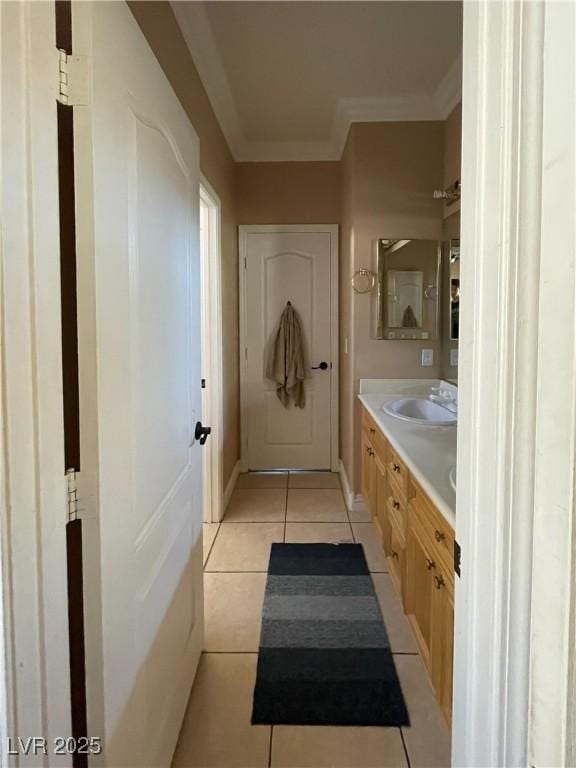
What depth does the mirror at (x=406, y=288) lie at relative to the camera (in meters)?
3.12

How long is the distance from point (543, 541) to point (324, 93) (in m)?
3.19

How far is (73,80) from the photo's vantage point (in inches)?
34.3

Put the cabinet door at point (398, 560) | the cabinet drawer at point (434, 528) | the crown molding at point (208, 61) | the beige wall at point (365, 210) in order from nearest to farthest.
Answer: the cabinet drawer at point (434, 528) < the cabinet door at point (398, 560) < the crown molding at point (208, 61) < the beige wall at point (365, 210)

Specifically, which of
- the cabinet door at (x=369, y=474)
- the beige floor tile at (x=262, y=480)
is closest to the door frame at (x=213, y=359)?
the beige floor tile at (x=262, y=480)

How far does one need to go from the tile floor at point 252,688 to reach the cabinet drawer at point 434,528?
2.08 feet

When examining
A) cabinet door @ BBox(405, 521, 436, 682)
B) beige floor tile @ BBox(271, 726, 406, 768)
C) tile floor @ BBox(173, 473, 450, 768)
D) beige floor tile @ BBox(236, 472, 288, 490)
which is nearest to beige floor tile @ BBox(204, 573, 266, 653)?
tile floor @ BBox(173, 473, 450, 768)

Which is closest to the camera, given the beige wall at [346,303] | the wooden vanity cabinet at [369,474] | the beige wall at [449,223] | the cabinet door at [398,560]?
the cabinet door at [398,560]

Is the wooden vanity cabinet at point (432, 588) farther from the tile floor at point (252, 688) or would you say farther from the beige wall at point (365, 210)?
the beige wall at point (365, 210)

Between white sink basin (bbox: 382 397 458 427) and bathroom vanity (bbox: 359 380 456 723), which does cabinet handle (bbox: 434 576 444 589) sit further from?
white sink basin (bbox: 382 397 458 427)

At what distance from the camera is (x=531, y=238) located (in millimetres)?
551

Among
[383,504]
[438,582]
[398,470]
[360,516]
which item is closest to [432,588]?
[438,582]

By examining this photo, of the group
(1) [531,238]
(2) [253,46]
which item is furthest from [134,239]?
(2) [253,46]

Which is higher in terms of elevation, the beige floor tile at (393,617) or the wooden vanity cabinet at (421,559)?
the wooden vanity cabinet at (421,559)

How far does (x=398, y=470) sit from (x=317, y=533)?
122cm
